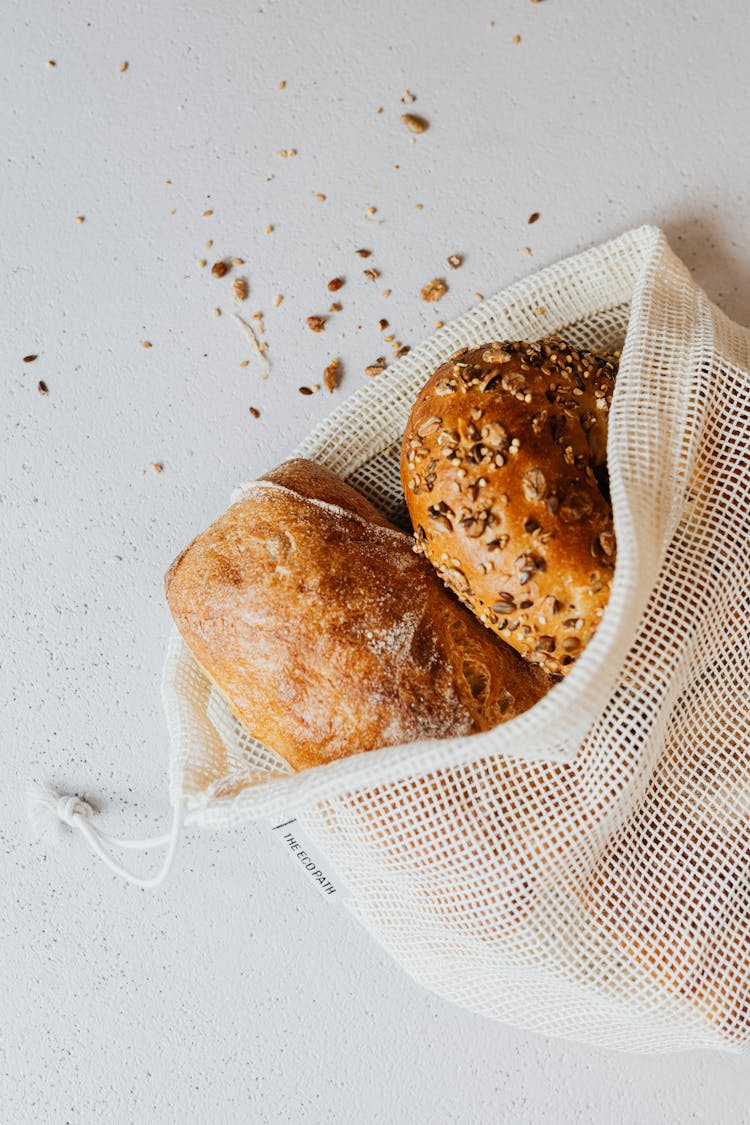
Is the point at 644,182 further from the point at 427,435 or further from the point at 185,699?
the point at 185,699

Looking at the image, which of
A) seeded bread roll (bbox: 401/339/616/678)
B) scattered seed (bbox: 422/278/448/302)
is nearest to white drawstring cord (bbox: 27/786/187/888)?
seeded bread roll (bbox: 401/339/616/678)

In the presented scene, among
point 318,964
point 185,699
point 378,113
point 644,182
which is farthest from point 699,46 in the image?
point 318,964

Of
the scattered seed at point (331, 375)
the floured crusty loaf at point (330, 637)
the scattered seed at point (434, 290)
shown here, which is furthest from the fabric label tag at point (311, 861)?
the scattered seed at point (434, 290)

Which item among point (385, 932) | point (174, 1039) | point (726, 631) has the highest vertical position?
point (726, 631)

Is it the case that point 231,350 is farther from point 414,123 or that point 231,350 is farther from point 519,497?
point 519,497

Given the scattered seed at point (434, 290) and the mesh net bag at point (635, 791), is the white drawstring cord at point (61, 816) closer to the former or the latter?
the mesh net bag at point (635, 791)

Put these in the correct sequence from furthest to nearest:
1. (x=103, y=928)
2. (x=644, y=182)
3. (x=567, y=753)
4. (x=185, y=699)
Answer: (x=103, y=928), (x=644, y=182), (x=185, y=699), (x=567, y=753)
